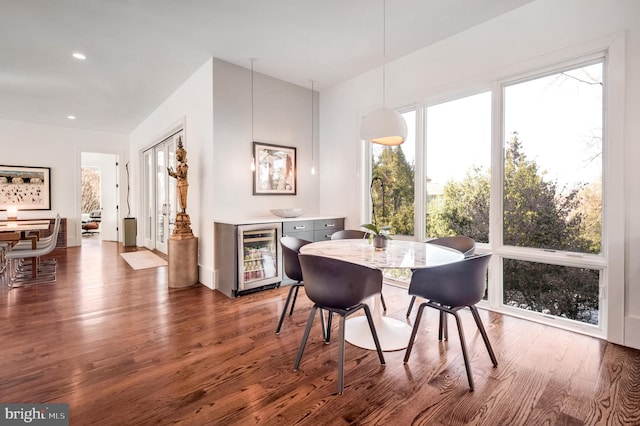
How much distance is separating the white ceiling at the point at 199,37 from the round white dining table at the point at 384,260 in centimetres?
220

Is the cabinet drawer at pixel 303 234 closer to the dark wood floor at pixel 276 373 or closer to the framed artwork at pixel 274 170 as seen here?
the framed artwork at pixel 274 170

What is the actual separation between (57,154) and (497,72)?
8.94 metres

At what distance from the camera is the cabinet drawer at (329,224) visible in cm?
424

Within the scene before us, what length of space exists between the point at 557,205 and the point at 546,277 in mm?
671

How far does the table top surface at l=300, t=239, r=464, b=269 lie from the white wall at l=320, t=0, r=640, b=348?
143cm

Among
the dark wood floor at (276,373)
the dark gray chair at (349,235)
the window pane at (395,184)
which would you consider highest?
the window pane at (395,184)

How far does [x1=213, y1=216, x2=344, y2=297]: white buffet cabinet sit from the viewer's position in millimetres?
3529

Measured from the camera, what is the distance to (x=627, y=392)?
1.79 m

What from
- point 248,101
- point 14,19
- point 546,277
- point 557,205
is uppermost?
point 14,19

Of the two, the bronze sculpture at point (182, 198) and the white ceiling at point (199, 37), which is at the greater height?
the white ceiling at point (199, 37)

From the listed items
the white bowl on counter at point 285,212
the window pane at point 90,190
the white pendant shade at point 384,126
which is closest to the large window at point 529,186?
the white pendant shade at point 384,126

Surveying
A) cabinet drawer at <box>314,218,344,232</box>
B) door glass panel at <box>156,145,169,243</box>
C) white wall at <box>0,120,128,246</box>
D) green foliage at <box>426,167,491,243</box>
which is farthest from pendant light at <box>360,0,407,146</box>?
white wall at <box>0,120,128,246</box>

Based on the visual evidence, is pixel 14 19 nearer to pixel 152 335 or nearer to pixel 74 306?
pixel 74 306

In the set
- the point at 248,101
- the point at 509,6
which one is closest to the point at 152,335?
the point at 248,101
